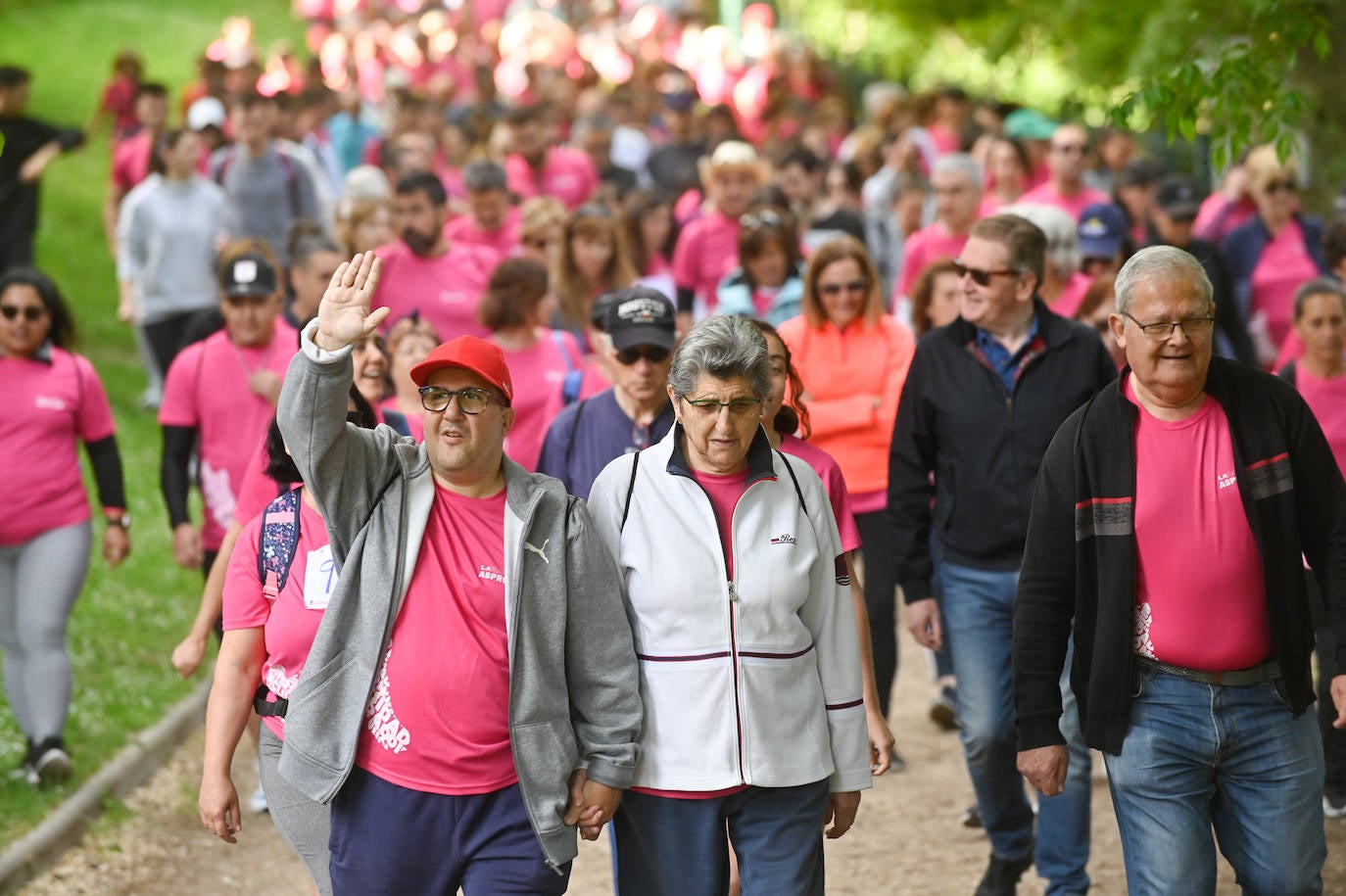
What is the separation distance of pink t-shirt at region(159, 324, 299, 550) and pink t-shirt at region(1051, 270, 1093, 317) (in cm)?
363

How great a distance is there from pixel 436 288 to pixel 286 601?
5516 millimetres

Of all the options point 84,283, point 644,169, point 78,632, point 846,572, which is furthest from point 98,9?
point 846,572

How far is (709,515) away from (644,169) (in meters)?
16.2

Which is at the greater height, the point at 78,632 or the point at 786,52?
the point at 786,52

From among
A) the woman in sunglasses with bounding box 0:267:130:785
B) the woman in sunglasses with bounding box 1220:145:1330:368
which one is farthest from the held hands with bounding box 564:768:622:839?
the woman in sunglasses with bounding box 1220:145:1330:368

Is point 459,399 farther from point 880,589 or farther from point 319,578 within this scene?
point 880,589

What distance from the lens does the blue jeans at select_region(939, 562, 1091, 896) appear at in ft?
20.9

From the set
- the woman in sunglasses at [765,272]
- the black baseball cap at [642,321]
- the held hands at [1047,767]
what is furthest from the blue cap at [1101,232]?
A: the held hands at [1047,767]

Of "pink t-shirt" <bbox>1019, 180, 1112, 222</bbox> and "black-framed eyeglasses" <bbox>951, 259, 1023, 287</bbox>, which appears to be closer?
"black-framed eyeglasses" <bbox>951, 259, 1023, 287</bbox>

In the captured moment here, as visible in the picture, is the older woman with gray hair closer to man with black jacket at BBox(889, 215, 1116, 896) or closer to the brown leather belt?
the brown leather belt

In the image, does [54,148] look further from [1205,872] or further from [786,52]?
[786,52]

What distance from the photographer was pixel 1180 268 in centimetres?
494

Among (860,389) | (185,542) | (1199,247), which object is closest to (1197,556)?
(860,389)

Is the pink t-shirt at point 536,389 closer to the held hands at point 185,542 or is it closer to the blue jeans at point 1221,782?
the held hands at point 185,542
